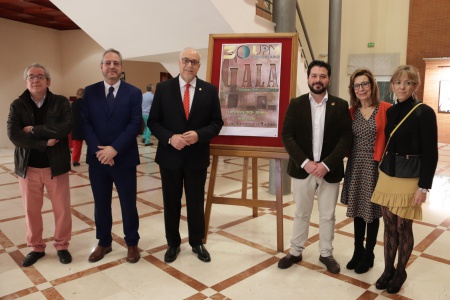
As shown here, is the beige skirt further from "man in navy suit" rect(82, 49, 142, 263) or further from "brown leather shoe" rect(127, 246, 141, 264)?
"brown leather shoe" rect(127, 246, 141, 264)

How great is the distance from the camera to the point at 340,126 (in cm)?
A: 265

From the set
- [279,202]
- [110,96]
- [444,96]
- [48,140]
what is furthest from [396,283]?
[444,96]

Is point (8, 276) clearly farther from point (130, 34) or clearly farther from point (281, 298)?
point (130, 34)

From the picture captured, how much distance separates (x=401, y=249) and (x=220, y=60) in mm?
2038

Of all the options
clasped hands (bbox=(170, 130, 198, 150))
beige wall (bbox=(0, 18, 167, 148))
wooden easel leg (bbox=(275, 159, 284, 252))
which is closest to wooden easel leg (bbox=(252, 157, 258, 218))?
wooden easel leg (bbox=(275, 159, 284, 252))

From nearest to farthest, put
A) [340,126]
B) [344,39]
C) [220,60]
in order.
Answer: [340,126] → [220,60] → [344,39]

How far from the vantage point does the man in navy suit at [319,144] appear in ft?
8.65

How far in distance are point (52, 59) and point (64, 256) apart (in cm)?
977

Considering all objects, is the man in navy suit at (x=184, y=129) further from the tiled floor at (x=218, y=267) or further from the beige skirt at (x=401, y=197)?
the beige skirt at (x=401, y=197)

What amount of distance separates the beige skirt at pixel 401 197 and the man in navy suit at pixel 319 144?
362 mm

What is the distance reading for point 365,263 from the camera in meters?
2.81

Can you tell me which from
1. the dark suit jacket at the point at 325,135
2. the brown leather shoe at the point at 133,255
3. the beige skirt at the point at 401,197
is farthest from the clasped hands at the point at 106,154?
the beige skirt at the point at 401,197

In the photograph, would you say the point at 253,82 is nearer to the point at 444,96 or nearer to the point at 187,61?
the point at 187,61

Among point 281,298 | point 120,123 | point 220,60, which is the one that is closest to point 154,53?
point 220,60
